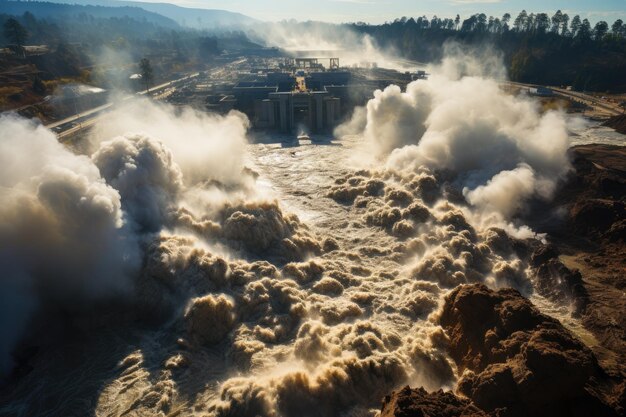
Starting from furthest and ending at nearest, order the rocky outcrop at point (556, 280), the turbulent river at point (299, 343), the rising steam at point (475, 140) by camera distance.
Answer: the rising steam at point (475, 140), the rocky outcrop at point (556, 280), the turbulent river at point (299, 343)

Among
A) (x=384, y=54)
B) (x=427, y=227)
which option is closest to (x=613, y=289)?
(x=427, y=227)

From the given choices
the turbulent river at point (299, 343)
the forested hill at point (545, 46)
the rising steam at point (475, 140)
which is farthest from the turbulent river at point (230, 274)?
the forested hill at point (545, 46)

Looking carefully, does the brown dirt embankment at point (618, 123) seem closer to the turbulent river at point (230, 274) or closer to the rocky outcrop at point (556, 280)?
the turbulent river at point (230, 274)

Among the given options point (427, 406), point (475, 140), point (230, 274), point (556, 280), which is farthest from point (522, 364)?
point (475, 140)

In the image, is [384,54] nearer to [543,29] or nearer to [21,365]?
[543,29]

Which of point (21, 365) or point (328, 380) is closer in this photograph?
point (328, 380)
